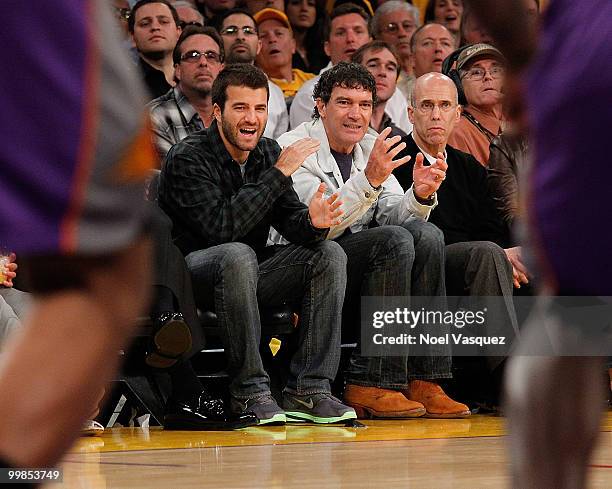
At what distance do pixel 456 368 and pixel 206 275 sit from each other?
5.33 ft

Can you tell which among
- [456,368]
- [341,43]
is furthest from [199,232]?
[341,43]

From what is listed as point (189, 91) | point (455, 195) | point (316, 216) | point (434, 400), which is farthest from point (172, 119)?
point (434, 400)

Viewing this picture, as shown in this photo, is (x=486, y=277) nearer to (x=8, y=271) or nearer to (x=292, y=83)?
(x=8, y=271)

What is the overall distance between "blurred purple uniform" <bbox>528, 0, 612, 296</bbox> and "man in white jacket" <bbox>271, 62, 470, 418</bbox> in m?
3.93

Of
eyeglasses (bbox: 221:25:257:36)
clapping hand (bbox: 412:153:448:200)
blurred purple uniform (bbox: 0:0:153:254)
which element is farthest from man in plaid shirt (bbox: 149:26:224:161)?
blurred purple uniform (bbox: 0:0:153:254)

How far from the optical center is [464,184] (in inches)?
259

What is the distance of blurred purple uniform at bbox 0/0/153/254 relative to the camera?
1431mm

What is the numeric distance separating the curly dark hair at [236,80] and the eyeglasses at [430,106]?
3.46ft

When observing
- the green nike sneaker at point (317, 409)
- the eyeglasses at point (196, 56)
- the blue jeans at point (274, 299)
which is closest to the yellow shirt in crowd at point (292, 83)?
the eyeglasses at point (196, 56)

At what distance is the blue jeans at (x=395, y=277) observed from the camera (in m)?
5.81

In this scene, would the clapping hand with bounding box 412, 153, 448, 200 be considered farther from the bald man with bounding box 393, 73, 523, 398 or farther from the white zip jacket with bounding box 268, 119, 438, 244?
the bald man with bounding box 393, 73, 523, 398

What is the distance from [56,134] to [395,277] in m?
4.44

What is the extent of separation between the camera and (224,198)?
222 inches

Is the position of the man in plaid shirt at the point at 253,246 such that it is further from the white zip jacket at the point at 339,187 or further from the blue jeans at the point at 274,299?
the white zip jacket at the point at 339,187
